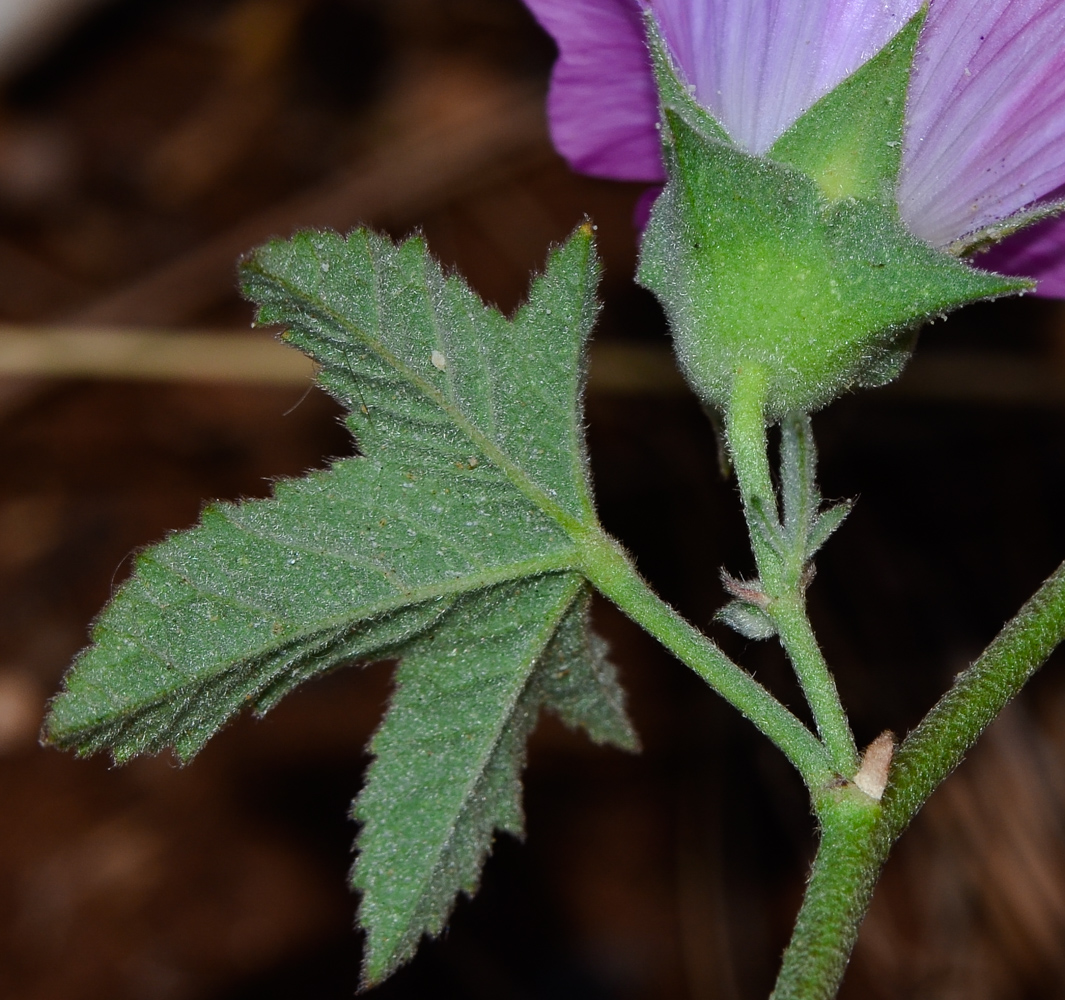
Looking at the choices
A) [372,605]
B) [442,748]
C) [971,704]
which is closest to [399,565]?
[372,605]

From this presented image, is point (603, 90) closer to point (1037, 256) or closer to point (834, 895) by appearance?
point (1037, 256)

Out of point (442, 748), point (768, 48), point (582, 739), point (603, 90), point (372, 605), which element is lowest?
point (582, 739)

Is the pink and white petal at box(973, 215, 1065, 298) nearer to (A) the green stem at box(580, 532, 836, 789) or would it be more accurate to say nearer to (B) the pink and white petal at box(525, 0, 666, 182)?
(B) the pink and white petal at box(525, 0, 666, 182)

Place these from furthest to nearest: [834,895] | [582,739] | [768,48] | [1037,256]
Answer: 1. [582,739]
2. [1037,256]
3. [768,48]
4. [834,895]

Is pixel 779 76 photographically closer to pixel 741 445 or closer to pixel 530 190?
pixel 741 445

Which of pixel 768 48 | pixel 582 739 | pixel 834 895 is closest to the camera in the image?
pixel 834 895

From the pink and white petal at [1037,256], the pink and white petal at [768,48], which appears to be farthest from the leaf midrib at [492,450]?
the pink and white petal at [1037,256]

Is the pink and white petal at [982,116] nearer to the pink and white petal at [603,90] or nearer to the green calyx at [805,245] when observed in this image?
the green calyx at [805,245]

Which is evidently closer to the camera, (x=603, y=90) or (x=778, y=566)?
(x=778, y=566)
